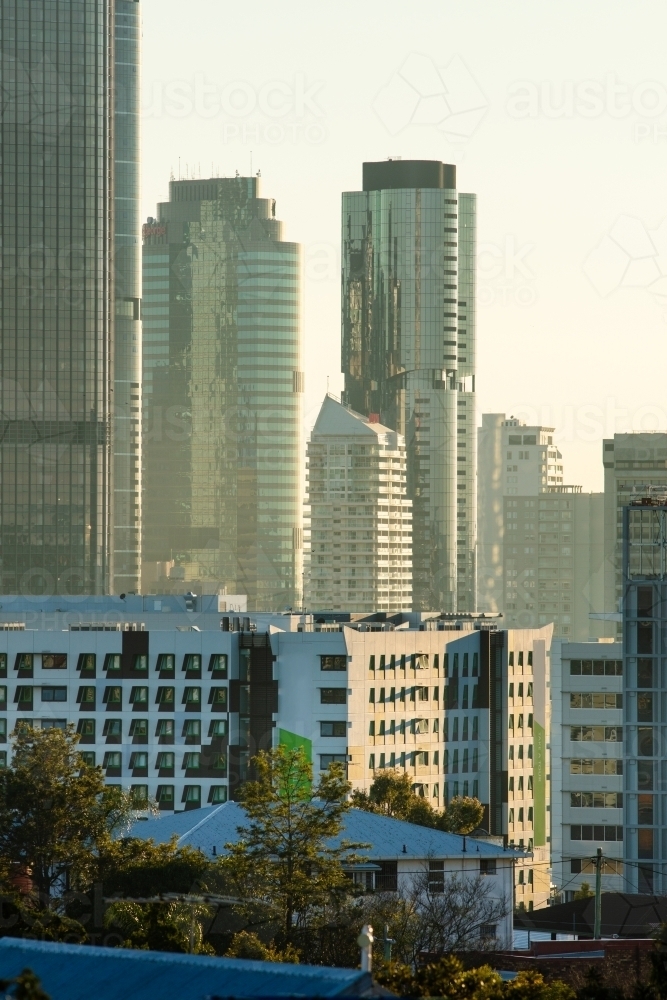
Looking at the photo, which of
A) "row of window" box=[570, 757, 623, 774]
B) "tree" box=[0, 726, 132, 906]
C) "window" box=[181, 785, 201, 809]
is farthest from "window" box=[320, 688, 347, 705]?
"tree" box=[0, 726, 132, 906]

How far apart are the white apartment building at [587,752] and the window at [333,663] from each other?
9.41 metres

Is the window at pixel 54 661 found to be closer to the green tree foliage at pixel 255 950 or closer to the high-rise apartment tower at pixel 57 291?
the green tree foliage at pixel 255 950

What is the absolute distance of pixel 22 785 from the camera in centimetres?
5019

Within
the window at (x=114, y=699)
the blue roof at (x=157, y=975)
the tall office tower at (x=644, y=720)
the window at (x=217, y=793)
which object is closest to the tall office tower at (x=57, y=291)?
the window at (x=114, y=699)

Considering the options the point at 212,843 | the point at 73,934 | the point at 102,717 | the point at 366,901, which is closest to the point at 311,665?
the point at 102,717

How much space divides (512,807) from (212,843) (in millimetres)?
45513

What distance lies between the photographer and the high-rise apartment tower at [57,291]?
16850cm

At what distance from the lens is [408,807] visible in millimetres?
69375

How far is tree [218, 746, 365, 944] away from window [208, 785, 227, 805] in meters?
41.2

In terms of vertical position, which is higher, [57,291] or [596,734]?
A: [57,291]

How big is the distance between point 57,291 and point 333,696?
9098 cm

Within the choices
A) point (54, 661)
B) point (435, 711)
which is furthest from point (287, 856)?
point (435, 711)

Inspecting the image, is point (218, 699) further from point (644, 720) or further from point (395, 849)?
point (395, 849)

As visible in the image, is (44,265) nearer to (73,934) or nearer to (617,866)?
(617,866)
